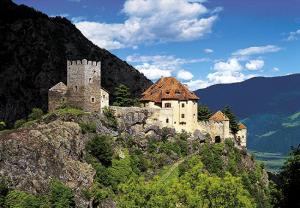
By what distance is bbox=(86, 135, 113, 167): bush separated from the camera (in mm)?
79750

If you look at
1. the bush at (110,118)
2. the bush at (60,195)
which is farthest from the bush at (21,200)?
the bush at (110,118)

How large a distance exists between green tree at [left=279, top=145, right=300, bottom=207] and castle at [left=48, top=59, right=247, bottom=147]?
41739 millimetres

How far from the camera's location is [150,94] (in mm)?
96125

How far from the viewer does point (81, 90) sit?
84000mm

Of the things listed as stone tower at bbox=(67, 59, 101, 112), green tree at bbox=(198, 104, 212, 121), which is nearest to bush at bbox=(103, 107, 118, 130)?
stone tower at bbox=(67, 59, 101, 112)

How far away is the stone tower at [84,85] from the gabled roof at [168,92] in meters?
12.1

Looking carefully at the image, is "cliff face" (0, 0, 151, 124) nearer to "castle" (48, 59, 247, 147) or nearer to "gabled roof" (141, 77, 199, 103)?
"gabled roof" (141, 77, 199, 103)

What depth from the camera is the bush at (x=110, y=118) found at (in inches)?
3375

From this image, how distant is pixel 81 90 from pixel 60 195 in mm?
21136

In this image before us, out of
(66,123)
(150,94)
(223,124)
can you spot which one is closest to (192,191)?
(66,123)

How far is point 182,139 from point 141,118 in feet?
30.6

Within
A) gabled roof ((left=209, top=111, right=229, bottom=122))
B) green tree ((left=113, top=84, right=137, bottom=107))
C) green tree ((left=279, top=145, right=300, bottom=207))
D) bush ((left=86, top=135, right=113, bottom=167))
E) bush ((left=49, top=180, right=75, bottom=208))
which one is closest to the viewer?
green tree ((left=279, top=145, right=300, bottom=207))

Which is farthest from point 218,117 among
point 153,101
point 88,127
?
point 88,127

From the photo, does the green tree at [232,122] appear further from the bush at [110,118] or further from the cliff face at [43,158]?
the cliff face at [43,158]
